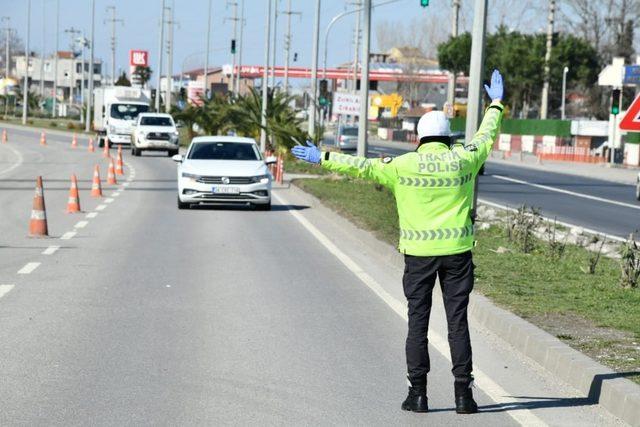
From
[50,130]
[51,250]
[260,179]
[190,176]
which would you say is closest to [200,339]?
[51,250]

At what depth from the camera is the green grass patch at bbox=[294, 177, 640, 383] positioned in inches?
406

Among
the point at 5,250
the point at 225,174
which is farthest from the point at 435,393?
the point at 225,174

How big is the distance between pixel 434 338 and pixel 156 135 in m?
48.8

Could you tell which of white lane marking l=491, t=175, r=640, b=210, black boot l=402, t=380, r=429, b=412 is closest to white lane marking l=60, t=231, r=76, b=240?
black boot l=402, t=380, r=429, b=412

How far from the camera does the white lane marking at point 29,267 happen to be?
15.3m

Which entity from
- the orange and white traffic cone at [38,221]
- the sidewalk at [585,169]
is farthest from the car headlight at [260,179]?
the sidewalk at [585,169]

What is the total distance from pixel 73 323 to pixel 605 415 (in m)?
4.83

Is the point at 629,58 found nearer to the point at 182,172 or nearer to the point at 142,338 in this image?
the point at 182,172

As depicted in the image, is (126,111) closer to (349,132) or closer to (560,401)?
(349,132)

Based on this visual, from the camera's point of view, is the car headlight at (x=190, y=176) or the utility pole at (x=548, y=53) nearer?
the car headlight at (x=190, y=176)

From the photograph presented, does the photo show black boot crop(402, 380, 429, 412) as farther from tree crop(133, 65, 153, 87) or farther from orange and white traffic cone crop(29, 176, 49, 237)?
tree crop(133, 65, 153, 87)

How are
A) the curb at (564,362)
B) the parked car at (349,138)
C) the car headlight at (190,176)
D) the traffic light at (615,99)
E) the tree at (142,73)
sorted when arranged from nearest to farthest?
the curb at (564,362), the car headlight at (190,176), the traffic light at (615,99), the parked car at (349,138), the tree at (142,73)

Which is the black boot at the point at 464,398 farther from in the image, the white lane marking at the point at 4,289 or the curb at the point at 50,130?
the curb at the point at 50,130

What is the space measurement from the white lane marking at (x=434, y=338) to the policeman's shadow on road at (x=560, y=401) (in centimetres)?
6
